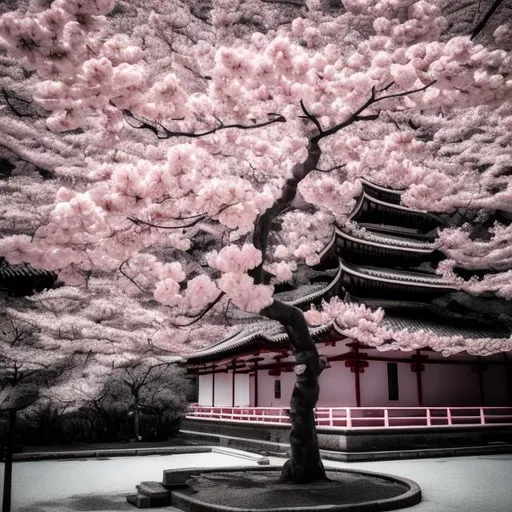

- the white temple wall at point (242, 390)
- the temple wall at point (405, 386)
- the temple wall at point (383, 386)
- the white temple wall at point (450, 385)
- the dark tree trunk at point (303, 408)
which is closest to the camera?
the dark tree trunk at point (303, 408)

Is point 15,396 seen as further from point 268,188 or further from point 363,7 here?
point 363,7

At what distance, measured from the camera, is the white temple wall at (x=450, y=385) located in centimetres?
2006

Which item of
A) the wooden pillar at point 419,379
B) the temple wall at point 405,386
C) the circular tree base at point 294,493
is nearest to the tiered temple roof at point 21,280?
the temple wall at point 405,386

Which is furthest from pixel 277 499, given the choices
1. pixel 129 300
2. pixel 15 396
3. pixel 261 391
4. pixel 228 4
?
pixel 261 391

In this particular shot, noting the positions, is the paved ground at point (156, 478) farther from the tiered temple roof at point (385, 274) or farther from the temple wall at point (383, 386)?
the tiered temple roof at point (385, 274)

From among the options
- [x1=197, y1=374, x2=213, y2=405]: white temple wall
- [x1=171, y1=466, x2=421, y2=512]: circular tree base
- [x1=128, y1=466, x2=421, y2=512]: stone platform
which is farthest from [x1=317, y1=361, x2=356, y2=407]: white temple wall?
[x1=197, y1=374, x2=213, y2=405]: white temple wall

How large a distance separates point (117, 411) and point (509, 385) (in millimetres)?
16093

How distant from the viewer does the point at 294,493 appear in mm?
8289

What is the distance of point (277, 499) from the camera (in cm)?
785

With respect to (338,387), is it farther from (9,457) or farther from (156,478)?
(9,457)

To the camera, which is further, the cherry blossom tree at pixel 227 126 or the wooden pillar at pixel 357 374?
the wooden pillar at pixel 357 374

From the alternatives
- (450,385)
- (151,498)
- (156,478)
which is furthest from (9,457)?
(450,385)

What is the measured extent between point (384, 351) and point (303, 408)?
986cm

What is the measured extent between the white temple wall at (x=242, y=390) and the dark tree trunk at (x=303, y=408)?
56.8ft
